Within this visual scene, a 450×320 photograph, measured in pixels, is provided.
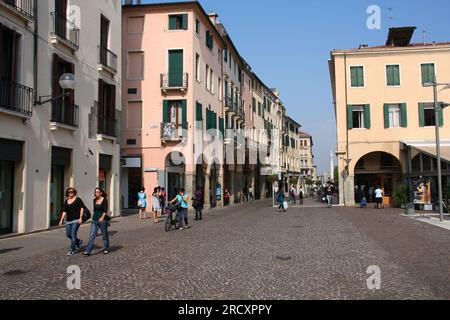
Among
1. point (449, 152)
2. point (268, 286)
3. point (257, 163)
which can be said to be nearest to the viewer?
point (268, 286)

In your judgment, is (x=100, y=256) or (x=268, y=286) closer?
(x=268, y=286)

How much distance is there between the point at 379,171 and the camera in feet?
116

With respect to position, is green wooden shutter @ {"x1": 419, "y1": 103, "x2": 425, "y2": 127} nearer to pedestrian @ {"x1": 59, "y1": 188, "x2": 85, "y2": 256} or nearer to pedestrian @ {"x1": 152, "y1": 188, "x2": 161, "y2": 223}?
pedestrian @ {"x1": 152, "y1": 188, "x2": 161, "y2": 223}

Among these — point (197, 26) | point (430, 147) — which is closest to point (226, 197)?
point (197, 26)

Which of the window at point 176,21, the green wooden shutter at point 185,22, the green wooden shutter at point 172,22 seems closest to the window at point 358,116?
the green wooden shutter at point 185,22

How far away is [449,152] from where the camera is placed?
28531 mm

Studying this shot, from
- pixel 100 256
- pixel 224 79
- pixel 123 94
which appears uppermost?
pixel 224 79

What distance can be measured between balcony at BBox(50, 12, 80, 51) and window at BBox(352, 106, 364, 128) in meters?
22.3

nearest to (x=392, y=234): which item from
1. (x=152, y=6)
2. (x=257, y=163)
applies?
(x=152, y=6)

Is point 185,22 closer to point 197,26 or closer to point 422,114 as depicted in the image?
point 197,26

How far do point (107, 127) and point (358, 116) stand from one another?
2028 cm

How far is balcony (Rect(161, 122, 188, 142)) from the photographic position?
29.1m
